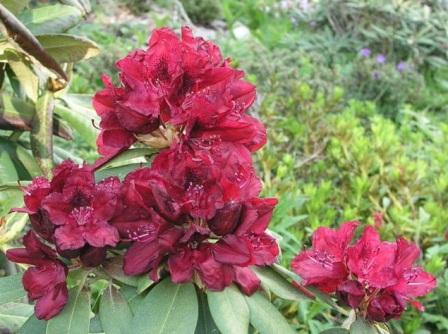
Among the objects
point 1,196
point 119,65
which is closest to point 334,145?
point 1,196

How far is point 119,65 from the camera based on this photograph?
1.17 m

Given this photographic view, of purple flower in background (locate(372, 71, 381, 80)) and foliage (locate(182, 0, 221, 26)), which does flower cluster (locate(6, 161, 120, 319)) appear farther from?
foliage (locate(182, 0, 221, 26))

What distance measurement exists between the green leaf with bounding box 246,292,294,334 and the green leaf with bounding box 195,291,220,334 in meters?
0.07

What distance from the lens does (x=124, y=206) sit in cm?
114

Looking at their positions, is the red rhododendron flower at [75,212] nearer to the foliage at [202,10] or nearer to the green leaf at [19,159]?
the green leaf at [19,159]

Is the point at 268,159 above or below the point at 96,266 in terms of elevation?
below

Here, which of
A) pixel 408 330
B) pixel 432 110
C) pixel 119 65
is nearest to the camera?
pixel 119 65

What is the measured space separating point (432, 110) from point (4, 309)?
4716 millimetres

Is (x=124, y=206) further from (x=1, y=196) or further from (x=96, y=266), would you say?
(x=1, y=196)

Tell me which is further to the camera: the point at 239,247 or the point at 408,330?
the point at 408,330

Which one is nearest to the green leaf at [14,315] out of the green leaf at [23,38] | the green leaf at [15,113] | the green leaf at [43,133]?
the green leaf at [43,133]

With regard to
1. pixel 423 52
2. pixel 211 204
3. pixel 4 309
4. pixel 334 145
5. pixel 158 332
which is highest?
pixel 211 204

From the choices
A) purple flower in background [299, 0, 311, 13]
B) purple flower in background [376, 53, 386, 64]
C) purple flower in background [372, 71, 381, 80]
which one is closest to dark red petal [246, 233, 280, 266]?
purple flower in background [372, 71, 381, 80]

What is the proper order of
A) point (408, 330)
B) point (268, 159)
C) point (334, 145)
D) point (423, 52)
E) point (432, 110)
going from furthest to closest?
1. point (423, 52)
2. point (432, 110)
3. point (334, 145)
4. point (268, 159)
5. point (408, 330)
